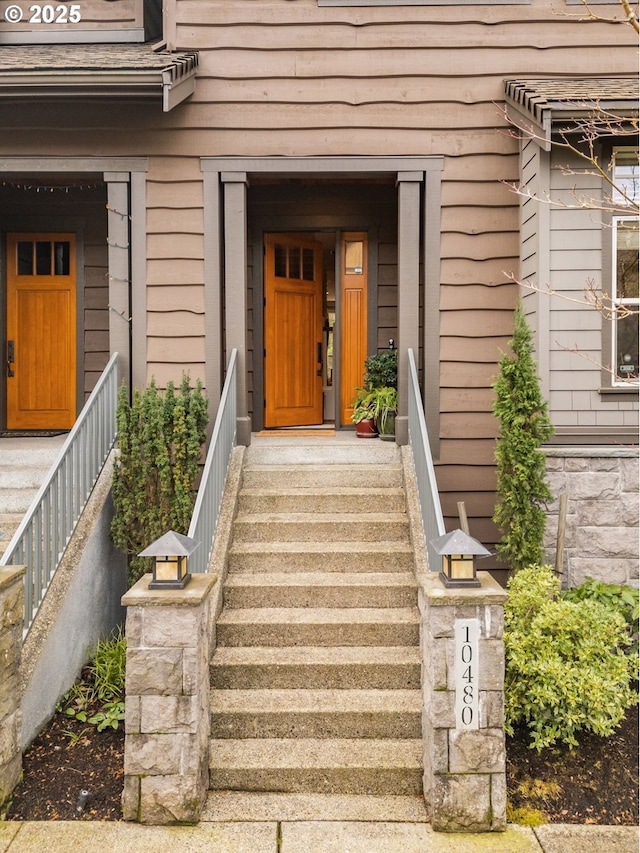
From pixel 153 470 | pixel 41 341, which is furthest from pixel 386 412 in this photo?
pixel 41 341

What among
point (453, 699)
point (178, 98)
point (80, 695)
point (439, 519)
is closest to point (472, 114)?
point (178, 98)

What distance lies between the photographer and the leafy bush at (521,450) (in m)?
4.52

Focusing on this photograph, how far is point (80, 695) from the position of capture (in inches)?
159

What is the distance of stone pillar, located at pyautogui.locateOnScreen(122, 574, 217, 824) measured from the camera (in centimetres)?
299

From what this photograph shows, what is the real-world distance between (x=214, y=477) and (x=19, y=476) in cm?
186

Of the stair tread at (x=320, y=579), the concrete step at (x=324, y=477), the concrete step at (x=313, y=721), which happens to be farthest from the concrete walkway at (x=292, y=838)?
the concrete step at (x=324, y=477)

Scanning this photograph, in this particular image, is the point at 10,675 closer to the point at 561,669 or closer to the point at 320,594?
the point at 320,594

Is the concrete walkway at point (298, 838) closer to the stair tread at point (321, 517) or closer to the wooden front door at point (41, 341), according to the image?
the stair tread at point (321, 517)

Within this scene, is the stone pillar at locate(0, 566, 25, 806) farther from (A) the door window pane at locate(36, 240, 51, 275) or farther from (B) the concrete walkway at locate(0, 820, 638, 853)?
(A) the door window pane at locate(36, 240, 51, 275)

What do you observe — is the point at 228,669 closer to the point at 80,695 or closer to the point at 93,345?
the point at 80,695

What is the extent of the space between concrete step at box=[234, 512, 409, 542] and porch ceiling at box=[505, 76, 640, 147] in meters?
3.04

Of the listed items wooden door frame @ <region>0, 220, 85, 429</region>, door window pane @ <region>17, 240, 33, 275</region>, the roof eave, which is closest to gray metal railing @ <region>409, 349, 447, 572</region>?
the roof eave

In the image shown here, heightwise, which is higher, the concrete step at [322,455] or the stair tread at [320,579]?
the concrete step at [322,455]

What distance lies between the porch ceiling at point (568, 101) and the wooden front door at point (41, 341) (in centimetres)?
476
